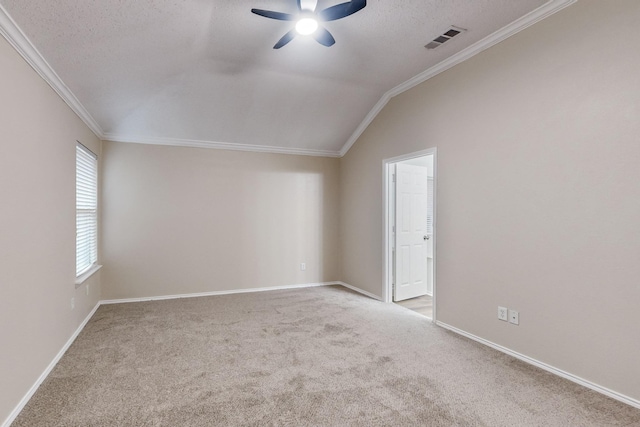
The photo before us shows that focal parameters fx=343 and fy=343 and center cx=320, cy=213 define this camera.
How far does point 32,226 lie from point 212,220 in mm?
2767

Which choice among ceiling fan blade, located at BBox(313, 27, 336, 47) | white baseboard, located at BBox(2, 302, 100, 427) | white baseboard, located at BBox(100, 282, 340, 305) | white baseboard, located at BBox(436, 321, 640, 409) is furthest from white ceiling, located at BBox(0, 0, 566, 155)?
white baseboard, located at BBox(436, 321, 640, 409)

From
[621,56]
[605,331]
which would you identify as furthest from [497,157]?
[605,331]

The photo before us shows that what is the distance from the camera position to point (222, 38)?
3.08 meters

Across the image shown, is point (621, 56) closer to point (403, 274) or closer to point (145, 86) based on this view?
point (403, 274)

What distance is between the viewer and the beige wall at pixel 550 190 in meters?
2.27

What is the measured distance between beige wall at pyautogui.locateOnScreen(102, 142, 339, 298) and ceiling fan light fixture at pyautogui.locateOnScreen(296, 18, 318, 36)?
3.02m

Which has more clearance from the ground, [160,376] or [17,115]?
[17,115]

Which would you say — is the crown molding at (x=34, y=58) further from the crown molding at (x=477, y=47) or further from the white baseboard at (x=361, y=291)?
the white baseboard at (x=361, y=291)

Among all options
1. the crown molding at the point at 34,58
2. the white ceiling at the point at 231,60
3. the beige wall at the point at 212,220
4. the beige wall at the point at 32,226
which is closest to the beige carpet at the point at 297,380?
the beige wall at the point at 32,226

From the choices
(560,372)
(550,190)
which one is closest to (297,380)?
(560,372)

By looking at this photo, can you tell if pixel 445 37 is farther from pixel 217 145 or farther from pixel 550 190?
pixel 217 145

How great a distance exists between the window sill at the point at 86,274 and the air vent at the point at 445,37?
4.18m

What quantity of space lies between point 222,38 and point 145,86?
3.92ft

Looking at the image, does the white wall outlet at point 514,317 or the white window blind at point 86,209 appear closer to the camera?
the white wall outlet at point 514,317
